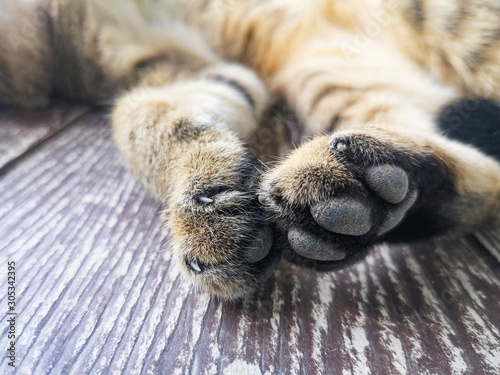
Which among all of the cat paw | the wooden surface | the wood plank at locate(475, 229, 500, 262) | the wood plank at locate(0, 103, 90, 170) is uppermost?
the cat paw

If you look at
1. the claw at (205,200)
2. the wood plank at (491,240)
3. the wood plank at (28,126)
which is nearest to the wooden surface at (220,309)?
the wood plank at (491,240)

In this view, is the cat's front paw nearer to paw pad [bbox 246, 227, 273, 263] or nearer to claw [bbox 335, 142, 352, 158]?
paw pad [bbox 246, 227, 273, 263]

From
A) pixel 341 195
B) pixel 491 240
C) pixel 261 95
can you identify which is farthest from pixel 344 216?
pixel 261 95

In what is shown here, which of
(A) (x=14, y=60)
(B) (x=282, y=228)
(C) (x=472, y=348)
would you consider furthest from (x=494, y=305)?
(A) (x=14, y=60)

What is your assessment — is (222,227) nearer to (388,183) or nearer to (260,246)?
(260,246)

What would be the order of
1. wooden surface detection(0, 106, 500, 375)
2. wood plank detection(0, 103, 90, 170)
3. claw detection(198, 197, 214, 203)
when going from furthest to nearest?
wood plank detection(0, 103, 90, 170), claw detection(198, 197, 214, 203), wooden surface detection(0, 106, 500, 375)

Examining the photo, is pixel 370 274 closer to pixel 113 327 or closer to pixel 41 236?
pixel 113 327

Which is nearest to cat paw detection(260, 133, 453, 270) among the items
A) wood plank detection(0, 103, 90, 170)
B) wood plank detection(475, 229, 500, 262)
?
wood plank detection(475, 229, 500, 262)

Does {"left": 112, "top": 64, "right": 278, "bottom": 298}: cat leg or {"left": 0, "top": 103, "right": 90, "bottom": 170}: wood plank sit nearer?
{"left": 112, "top": 64, "right": 278, "bottom": 298}: cat leg
